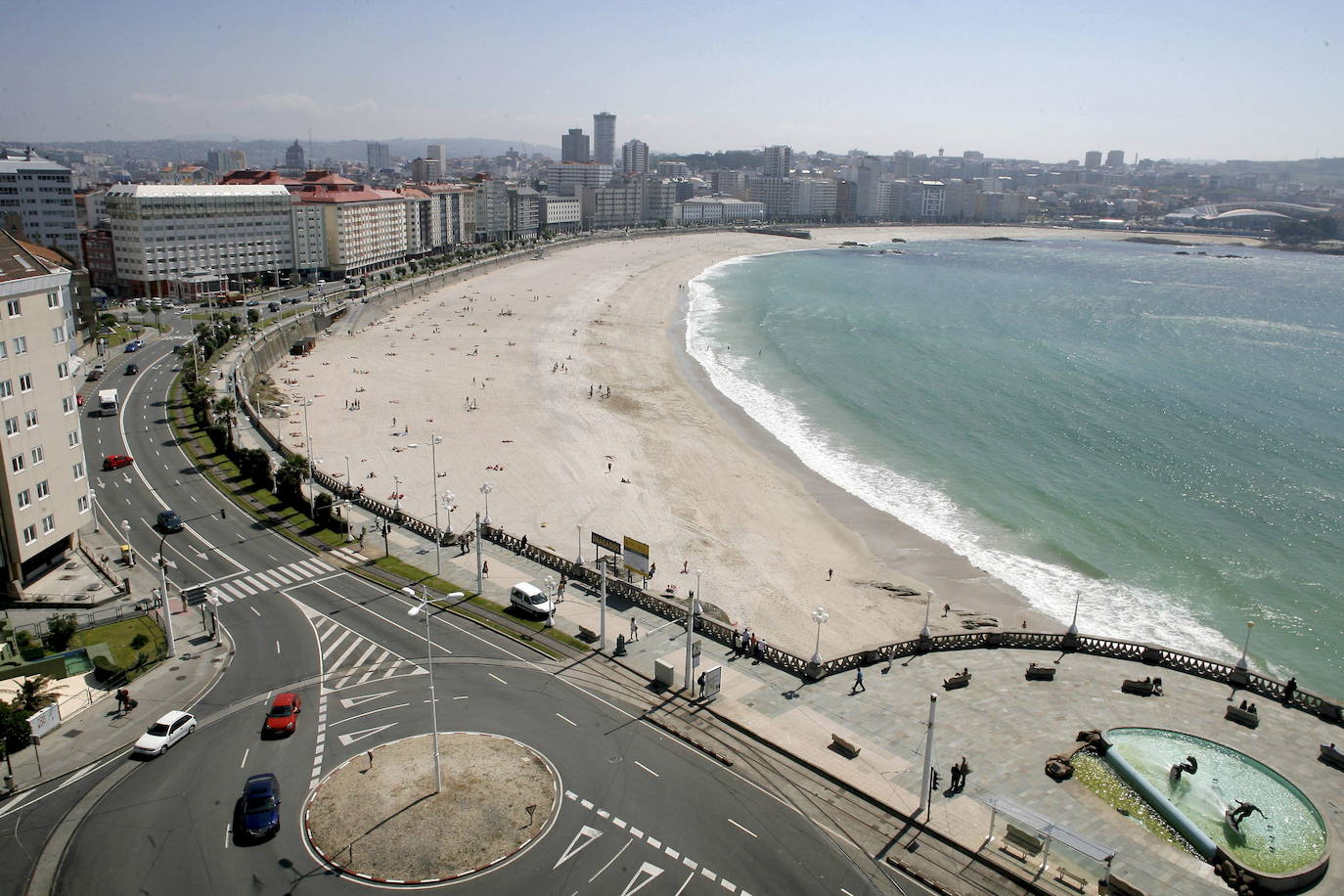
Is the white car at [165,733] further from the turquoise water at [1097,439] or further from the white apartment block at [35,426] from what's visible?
the turquoise water at [1097,439]

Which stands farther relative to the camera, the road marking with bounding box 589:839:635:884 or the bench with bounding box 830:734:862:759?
the bench with bounding box 830:734:862:759

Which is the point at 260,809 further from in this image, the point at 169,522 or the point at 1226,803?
the point at 169,522

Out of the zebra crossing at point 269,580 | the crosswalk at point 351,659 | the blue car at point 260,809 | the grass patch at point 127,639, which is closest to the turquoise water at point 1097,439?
the crosswalk at point 351,659

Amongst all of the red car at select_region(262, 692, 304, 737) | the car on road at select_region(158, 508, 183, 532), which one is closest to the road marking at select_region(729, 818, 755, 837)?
the red car at select_region(262, 692, 304, 737)

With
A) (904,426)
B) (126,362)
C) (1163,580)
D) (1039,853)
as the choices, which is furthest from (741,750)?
(126,362)

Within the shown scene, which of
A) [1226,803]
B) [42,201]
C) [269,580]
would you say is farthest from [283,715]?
[42,201]

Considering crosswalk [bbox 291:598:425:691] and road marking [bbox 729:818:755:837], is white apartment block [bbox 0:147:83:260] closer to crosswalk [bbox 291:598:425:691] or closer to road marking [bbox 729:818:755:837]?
crosswalk [bbox 291:598:425:691]
